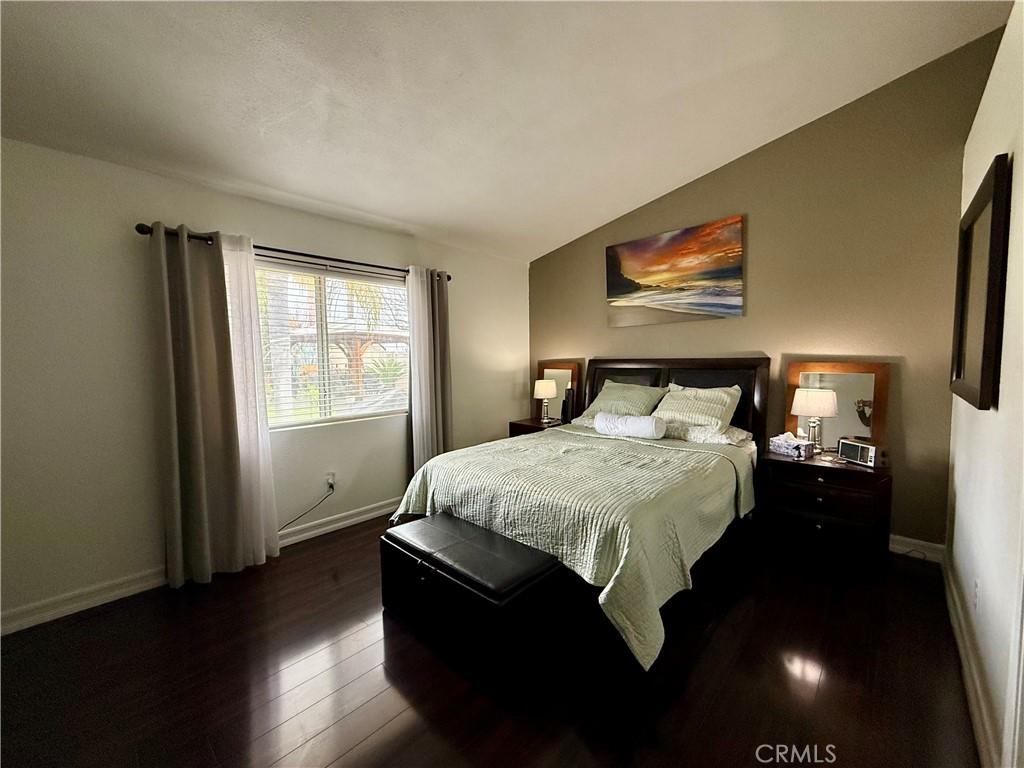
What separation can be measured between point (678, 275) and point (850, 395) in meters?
Answer: 1.51

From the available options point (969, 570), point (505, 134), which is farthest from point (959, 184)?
point (505, 134)

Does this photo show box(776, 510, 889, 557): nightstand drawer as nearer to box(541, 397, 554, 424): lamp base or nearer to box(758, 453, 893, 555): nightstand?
box(758, 453, 893, 555): nightstand

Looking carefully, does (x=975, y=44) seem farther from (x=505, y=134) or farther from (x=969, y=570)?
(x=969, y=570)

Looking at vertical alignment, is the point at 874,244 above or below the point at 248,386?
above

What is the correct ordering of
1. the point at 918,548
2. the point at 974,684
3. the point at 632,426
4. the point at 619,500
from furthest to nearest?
the point at 632,426 → the point at 918,548 → the point at 619,500 → the point at 974,684

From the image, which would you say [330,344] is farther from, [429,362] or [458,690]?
[458,690]

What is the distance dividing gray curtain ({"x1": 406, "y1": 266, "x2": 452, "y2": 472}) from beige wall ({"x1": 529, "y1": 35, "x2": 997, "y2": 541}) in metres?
1.94

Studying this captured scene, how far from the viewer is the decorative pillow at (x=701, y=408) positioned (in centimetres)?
295

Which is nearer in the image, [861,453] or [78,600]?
[78,600]

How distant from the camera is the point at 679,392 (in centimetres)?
325

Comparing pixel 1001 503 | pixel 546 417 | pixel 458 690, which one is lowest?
pixel 458 690

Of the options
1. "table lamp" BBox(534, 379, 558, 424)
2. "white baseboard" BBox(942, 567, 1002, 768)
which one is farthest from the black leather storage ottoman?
"table lamp" BBox(534, 379, 558, 424)

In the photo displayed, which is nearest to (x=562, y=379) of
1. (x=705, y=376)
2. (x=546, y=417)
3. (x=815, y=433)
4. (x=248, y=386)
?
(x=546, y=417)

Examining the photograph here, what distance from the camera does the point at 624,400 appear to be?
3.41 m
